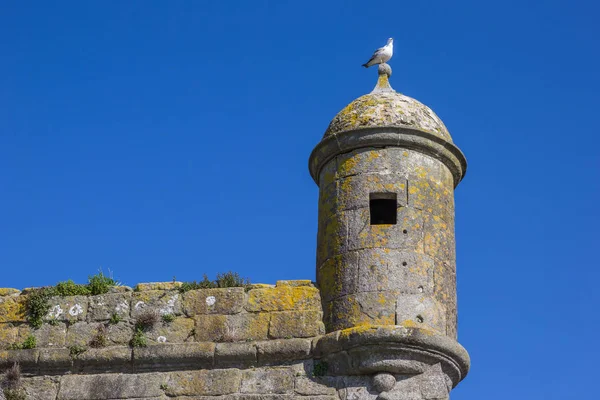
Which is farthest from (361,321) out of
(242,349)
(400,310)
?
(242,349)

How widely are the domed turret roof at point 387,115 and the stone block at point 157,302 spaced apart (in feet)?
6.59

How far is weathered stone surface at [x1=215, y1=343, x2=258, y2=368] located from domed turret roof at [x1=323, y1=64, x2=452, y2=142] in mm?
2139

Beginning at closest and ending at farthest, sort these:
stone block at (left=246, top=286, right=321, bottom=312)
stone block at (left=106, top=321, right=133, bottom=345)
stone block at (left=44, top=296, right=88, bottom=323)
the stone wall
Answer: the stone wall < stone block at (left=246, top=286, right=321, bottom=312) < stone block at (left=106, top=321, right=133, bottom=345) < stone block at (left=44, top=296, right=88, bottom=323)

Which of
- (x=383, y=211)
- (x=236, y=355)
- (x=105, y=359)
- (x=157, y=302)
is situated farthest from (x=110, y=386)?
(x=383, y=211)

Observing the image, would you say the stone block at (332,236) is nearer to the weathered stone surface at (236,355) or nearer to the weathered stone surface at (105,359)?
the weathered stone surface at (236,355)

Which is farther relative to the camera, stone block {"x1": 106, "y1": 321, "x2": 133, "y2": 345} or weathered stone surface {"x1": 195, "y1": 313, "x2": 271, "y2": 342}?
stone block {"x1": 106, "y1": 321, "x2": 133, "y2": 345}

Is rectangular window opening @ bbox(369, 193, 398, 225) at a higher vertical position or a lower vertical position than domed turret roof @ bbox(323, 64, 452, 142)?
lower

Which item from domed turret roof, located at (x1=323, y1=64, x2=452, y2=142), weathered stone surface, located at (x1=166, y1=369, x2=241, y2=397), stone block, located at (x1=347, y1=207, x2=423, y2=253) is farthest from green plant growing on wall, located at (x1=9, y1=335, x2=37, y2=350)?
domed turret roof, located at (x1=323, y1=64, x2=452, y2=142)

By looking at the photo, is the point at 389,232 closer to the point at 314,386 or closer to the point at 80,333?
the point at 314,386

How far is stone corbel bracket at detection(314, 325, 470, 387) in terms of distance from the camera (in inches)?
397

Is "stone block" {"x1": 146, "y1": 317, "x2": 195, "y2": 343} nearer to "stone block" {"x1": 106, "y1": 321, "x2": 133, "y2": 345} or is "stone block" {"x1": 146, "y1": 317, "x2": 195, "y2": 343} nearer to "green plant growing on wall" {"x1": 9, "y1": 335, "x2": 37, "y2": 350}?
"stone block" {"x1": 106, "y1": 321, "x2": 133, "y2": 345}

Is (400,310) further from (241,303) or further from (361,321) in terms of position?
(241,303)

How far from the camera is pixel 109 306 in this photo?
1115 cm

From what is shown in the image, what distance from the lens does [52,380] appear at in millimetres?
10828
